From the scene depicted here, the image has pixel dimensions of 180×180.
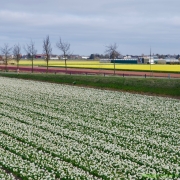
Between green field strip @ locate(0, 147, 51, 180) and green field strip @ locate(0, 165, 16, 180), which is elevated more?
green field strip @ locate(0, 147, 51, 180)

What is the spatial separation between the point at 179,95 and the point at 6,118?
20.2 metres

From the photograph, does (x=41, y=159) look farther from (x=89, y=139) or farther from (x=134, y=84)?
(x=134, y=84)

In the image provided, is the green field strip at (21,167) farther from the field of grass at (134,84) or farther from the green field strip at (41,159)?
the field of grass at (134,84)

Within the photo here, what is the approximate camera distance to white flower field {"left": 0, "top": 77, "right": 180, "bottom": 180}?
14695mm

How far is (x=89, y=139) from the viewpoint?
19.7 m

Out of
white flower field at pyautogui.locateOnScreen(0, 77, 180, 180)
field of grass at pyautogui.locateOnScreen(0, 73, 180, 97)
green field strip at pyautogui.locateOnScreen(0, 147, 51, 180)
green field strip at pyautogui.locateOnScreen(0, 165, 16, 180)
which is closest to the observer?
green field strip at pyautogui.locateOnScreen(0, 165, 16, 180)

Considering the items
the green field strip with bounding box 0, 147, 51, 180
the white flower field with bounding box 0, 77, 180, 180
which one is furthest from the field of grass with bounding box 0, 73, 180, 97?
the green field strip with bounding box 0, 147, 51, 180

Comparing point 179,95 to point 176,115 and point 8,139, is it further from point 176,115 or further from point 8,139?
point 8,139

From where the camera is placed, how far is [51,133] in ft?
69.6

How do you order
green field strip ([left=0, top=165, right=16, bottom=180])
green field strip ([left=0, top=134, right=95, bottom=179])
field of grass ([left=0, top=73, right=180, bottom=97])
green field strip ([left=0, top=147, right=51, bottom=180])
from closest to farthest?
1. green field strip ([left=0, top=165, right=16, bottom=180])
2. green field strip ([left=0, top=147, right=51, bottom=180])
3. green field strip ([left=0, top=134, right=95, bottom=179])
4. field of grass ([left=0, top=73, right=180, bottom=97])

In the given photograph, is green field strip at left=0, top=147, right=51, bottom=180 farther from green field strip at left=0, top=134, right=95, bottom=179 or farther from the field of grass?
the field of grass

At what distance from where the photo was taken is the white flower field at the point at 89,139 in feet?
48.2

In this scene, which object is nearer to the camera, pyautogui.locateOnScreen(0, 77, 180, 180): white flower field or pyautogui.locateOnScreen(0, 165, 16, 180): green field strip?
pyautogui.locateOnScreen(0, 165, 16, 180): green field strip

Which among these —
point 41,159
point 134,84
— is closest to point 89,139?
point 41,159
